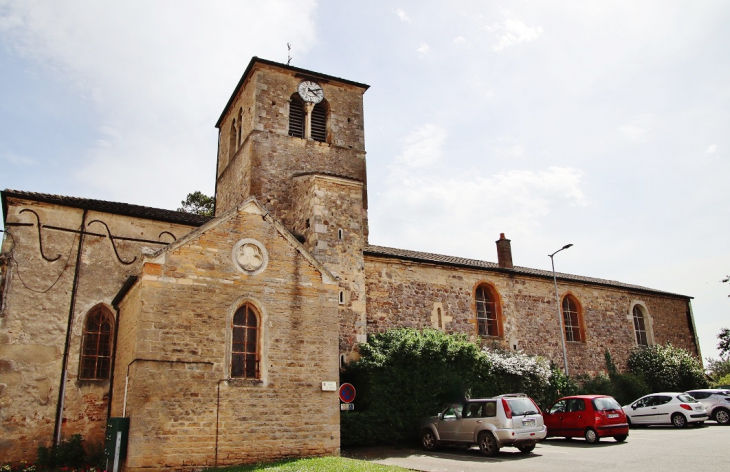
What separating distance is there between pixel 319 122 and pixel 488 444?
1572cm

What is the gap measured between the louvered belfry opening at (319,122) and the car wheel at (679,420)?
1749 cm

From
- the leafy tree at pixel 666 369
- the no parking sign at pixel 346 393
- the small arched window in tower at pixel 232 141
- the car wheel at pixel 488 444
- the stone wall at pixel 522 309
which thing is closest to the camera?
the no parking sign at pixel 346 393

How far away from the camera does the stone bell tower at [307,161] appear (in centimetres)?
1945

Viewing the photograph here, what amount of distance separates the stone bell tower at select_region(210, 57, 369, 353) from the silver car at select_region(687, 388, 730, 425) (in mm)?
13556

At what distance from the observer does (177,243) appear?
13758 mm

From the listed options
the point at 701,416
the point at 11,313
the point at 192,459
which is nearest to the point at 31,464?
the point at 11,313

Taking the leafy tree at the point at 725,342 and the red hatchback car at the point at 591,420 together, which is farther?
the leafy tree at the point at 725,342

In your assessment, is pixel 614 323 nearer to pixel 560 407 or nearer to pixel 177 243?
pixel 560 407

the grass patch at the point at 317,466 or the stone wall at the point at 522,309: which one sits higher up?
the stone wall at the point at 522,309

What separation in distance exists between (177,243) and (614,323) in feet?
73.5

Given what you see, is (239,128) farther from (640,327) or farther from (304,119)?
(640,327)

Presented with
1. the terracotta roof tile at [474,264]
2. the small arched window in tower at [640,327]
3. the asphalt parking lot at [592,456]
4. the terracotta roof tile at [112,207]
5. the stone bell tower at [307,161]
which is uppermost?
the stone bell tower at [307,161]

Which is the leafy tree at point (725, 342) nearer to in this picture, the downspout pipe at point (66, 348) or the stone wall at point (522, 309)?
the stone wall at point (522, 309)

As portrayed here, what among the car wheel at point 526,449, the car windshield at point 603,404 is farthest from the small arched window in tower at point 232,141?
the car windshield at point 603,404
